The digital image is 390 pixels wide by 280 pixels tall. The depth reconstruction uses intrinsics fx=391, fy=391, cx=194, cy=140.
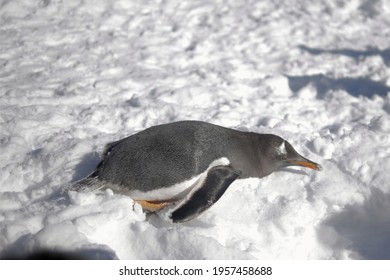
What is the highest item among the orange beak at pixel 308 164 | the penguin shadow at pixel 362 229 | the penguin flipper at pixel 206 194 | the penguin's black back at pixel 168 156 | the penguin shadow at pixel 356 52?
the penguin's black back at pixel 168 156

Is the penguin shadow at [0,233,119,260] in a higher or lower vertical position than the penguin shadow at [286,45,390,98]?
Result: higher

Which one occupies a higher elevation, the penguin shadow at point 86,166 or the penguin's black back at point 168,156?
the penguin's black back at point 168,156

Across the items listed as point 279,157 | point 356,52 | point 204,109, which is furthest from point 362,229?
point 356,52

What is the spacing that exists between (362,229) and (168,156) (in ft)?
3.57

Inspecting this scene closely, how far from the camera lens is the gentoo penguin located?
179 cm

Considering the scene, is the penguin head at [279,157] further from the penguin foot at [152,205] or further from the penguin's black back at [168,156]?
the penguin foot at [152,205]

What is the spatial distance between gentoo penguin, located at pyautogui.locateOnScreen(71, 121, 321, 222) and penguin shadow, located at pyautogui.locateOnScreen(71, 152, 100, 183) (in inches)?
5.5

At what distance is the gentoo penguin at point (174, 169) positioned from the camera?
1785 millimetres

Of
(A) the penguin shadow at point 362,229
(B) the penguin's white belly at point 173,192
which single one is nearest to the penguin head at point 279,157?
(A) the penguin shadow at point 362,229

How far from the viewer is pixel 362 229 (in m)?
2.04

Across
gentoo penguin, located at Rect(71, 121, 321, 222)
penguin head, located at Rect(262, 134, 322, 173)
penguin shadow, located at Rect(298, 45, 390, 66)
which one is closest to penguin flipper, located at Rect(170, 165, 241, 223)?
gentoo penguin, located at Rect(71, 121, 321, 222)

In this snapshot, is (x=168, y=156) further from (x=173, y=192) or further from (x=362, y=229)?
(x=362, y=229)

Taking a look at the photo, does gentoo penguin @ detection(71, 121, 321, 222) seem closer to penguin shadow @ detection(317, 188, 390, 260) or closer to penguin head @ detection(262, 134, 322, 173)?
penguin head @ detection(262, 134, 322, 173)

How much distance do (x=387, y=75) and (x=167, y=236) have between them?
2.64 metres
